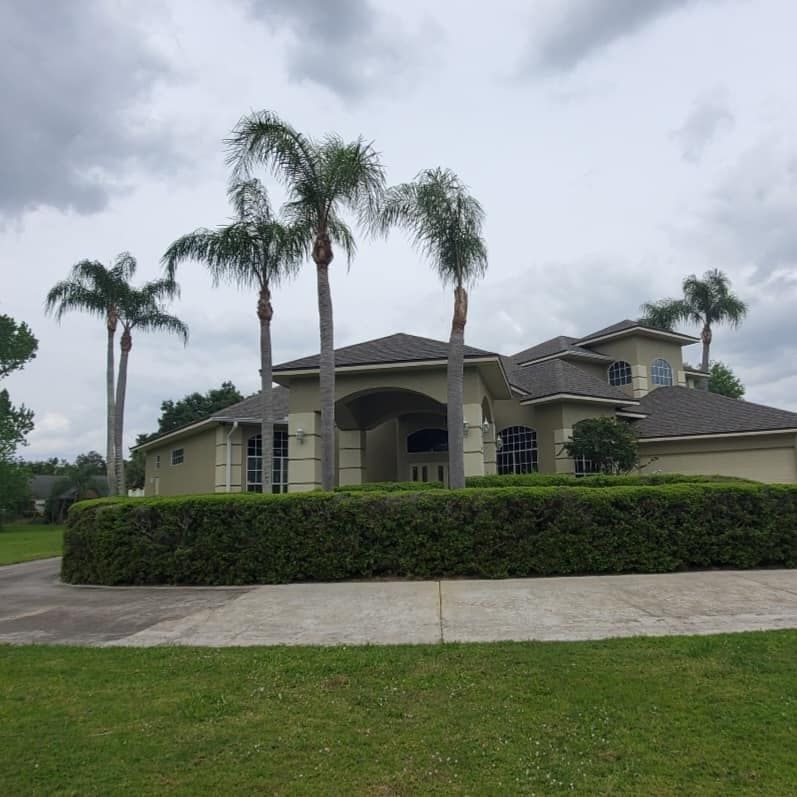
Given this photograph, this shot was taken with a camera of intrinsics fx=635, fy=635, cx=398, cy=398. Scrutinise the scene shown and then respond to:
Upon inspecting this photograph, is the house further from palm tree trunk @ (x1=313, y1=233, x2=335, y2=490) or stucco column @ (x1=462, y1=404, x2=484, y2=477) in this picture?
palm tree trunk @ (x1=313, y1=233, x2=335, y2=490)

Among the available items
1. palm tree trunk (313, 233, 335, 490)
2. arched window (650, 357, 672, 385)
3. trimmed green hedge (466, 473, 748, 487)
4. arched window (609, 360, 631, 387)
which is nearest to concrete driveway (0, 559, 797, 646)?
palm tree trunk (313, 233, 335, 490)

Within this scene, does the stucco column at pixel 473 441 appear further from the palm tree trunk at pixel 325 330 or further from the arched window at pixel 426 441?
the arched window at pixel 426 441

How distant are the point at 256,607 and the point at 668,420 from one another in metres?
19.4

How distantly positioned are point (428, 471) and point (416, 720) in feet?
66.5

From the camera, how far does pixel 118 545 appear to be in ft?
36.9

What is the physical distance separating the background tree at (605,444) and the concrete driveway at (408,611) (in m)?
10.1

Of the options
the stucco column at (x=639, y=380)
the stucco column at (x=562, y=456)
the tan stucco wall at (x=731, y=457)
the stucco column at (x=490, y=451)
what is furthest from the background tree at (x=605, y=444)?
the stucco column at (x=639, y=380)

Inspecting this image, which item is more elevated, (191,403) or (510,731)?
(191,403)

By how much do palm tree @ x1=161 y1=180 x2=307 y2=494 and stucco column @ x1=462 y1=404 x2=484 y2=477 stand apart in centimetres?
515

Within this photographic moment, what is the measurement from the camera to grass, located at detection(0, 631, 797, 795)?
11.8 feet

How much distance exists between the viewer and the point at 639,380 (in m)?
27.7

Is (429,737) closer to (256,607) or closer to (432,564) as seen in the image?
(256,607)

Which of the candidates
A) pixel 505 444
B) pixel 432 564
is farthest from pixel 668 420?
pixel 432 564

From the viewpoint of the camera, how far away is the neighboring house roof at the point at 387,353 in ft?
55.1
